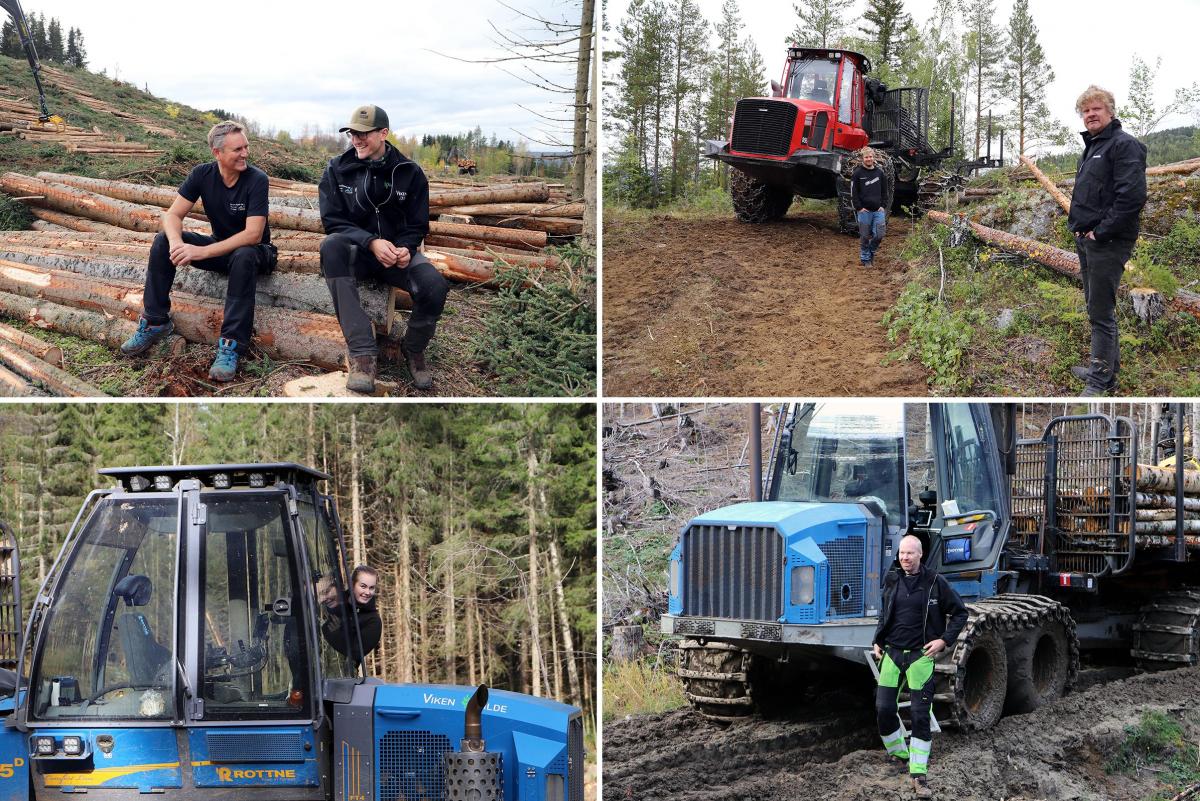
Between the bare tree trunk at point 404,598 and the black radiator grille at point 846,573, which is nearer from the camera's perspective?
the black radiator grille at point 846,573

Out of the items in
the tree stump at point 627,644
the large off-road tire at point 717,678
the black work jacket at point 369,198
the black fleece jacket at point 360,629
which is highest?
the black work jacket at point 369,198

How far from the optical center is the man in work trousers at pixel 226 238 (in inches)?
287

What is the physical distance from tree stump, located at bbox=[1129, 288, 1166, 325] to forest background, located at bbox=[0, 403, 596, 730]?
7.21 metres

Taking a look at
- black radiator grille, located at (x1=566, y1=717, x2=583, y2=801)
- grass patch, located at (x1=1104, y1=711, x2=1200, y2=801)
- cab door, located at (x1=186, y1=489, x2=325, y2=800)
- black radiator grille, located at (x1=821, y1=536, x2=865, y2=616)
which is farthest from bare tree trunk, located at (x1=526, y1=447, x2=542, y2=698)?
cab door, located at (x1=186, y1=489, x2=325, y2=800)

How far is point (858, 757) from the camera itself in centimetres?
641

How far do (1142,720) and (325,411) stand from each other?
1118cm

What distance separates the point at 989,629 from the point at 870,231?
5666 millimetres

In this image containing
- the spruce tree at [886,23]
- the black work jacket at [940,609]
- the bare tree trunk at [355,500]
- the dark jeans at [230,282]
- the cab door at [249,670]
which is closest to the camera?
the cab door at [249,670]

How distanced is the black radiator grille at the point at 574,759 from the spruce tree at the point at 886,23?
17.6m

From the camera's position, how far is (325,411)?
49.3 feet

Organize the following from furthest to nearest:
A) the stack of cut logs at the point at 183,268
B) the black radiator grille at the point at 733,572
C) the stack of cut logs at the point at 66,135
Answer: the stack of cut logs at the point at 66,135 < the stack of cut logs at the point at 183,268 < the black radiator grille at the point at 733,572

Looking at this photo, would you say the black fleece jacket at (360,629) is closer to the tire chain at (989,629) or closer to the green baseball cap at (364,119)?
the green baseball cap at (364,119)

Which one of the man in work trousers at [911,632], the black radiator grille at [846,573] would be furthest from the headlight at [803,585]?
the man in work trousers at [911,632]

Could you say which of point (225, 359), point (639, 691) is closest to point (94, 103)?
point (225, 359)
